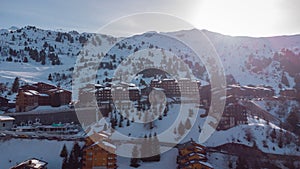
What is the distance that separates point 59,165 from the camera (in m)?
23.8

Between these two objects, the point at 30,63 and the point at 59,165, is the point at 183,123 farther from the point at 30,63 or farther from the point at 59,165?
the point at 30,63

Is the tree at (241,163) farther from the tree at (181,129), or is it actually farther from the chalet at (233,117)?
the tree at (181,129)

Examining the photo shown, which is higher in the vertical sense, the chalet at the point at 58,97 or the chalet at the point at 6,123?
the chalet at the point at 58,97

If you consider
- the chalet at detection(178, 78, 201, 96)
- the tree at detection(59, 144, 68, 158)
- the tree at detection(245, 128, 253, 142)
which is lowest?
the tree at detection(59, 144, 68, 158)

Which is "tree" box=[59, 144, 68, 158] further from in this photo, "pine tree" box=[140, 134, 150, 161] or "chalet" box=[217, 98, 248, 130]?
"chalet" box=[217, 98, 248, 130]

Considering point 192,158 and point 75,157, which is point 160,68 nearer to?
point 75,157

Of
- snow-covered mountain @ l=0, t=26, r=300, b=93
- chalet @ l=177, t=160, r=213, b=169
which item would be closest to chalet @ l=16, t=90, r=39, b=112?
snow-covered mountain @ l=0, t=26, r=300, b=93

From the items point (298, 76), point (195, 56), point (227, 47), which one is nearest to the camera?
point (298, 76)

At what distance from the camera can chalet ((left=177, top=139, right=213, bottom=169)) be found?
2208 cm

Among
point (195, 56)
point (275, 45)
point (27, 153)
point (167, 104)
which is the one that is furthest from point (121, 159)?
point (275, 45)

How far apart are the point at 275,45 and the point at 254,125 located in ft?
395

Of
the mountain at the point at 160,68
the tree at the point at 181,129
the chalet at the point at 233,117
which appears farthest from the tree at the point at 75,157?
the chalet at the point at 233,117

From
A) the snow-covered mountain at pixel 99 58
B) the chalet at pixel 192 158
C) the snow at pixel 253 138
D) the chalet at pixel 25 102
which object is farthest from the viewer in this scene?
the snow-covered mountain at pixel 99 58

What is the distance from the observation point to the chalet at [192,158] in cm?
2208
